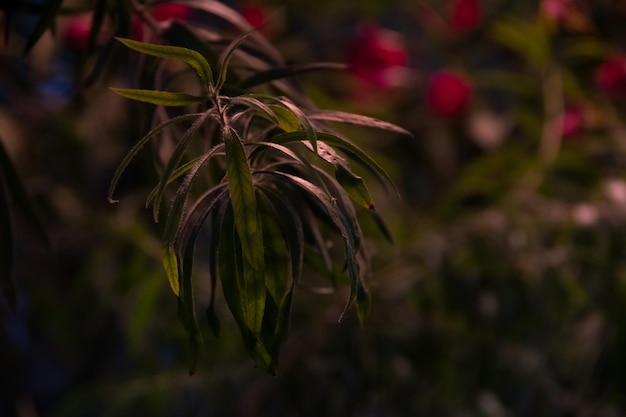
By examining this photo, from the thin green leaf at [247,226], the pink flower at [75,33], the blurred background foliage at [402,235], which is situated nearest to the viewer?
the thin green leaf at [247,226]

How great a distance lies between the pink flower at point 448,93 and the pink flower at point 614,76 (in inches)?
6.7

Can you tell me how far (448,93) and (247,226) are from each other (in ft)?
2.97

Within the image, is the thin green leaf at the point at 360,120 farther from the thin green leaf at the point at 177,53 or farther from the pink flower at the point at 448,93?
the pink flower at the point at 448,93

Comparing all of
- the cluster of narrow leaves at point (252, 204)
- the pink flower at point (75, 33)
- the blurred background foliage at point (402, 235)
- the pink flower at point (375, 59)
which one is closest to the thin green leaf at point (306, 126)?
the cluster of narrow leaves at point (252, 204)

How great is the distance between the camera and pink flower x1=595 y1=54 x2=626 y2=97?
1057 millimetres

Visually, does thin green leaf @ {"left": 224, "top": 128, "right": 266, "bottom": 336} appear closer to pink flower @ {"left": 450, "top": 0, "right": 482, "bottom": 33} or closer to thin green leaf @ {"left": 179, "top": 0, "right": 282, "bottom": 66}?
thin green leaf @ {"left": 179, "top": 0, "right": 282, "bottom": 66}

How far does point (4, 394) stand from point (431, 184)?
650mm

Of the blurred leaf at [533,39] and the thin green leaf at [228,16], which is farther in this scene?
the blurred leaf at [533,39]

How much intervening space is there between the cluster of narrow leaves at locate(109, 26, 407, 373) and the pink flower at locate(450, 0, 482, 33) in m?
0.85

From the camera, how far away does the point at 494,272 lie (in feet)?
2.40

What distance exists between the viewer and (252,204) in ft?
0.91

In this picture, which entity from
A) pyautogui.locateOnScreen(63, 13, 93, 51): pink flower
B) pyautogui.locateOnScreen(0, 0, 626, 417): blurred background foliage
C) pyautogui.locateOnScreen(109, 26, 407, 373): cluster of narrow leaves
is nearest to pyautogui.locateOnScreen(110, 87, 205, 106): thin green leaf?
pyautogui.locateOnScreen(109, 26, 407, 373): cluster of narrow leaves

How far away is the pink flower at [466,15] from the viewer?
45.6 inches

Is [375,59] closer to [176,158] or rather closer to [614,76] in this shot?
[614,76]
